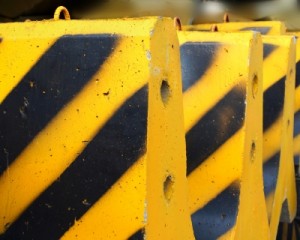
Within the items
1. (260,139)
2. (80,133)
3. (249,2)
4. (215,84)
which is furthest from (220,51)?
(249,2)

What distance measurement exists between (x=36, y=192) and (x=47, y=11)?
219 centimetres

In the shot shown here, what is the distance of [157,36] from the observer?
1061 millimetres

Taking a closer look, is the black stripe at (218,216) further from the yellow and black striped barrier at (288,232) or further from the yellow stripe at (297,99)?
the yellow stripe at (297,99)

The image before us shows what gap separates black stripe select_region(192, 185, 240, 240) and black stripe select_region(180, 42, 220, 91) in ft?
1.09

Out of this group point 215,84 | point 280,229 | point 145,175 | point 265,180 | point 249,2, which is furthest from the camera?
point 249,2

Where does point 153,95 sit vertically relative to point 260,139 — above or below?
below

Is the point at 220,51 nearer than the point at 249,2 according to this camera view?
Yes

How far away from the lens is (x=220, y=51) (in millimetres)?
1694

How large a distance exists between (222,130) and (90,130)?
65 centimetres

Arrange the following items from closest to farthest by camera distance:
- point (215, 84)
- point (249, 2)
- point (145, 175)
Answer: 1. point (145, 175)
2. point (215, 84)
3. point (249, 2)

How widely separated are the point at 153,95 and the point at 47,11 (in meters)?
2.25

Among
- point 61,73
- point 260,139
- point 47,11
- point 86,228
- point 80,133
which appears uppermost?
Answer: point 47,11

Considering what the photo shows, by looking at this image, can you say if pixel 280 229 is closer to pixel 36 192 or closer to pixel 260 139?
pixel 260 139

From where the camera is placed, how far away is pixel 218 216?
1.60 meters
